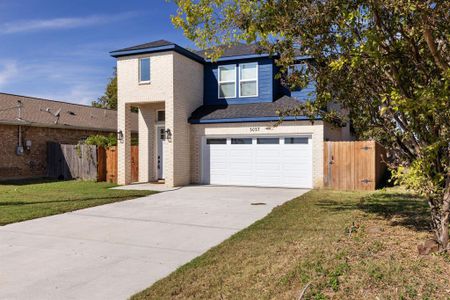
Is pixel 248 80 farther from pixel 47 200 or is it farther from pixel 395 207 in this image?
pixel 47 200

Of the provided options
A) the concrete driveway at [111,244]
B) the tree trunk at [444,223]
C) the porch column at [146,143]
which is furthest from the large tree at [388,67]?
the porch column at [146,143]

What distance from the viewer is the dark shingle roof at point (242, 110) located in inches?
662

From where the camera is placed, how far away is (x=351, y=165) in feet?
50.0

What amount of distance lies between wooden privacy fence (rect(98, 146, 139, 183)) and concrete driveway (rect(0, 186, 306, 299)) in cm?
693

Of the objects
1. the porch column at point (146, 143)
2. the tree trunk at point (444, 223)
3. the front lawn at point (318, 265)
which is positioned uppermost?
the porch column at point (146, 143)

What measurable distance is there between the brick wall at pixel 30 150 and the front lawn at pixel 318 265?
17.3m

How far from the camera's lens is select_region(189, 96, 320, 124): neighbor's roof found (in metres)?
16.6

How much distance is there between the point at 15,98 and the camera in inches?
931

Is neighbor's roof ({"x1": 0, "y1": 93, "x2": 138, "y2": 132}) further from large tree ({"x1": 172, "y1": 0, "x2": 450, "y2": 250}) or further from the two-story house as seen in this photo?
large tree ({"x1": 172, "y1": 0, "x2": 450, "y2": 250})

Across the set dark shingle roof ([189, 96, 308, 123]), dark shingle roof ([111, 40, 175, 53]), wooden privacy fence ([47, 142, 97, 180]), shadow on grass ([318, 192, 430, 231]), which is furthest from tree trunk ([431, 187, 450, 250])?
wooden privacy fence ([47, 142, 97, 180])

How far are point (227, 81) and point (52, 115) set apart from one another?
1178cm

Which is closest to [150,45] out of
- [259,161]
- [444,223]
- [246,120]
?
[246,120]

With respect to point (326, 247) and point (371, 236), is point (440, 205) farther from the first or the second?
point (326, 247)

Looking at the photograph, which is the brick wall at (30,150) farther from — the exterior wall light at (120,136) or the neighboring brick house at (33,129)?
the exterior wall light at (120,136)
